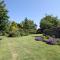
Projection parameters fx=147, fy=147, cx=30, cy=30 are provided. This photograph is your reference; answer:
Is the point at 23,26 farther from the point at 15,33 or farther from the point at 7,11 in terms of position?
the point at 7,11

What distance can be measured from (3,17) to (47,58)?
25413 millimetres

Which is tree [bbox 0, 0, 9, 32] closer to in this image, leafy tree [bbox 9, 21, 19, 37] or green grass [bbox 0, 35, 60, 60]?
leafy tree [bbox 9, 21, 19, 37]

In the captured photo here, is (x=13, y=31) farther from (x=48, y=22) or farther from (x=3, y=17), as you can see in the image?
(x=48, y=22)

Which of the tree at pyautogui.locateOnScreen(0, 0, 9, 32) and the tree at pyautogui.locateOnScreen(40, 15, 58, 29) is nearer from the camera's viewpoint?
the tree at pyautogui.locateOnScreen(0, 0, 9, 32)

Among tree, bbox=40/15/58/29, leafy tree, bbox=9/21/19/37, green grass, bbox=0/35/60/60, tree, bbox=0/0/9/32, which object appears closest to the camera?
green grass, bbox=0/35/60/60

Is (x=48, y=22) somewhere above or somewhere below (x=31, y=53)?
above

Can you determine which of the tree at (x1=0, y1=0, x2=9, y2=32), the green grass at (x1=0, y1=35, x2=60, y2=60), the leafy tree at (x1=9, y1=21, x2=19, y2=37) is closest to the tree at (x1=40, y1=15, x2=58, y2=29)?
the leafy tree at (x1=9, y1=21, x2=19, y2=37)

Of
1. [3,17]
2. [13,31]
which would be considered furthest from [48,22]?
[3,17]

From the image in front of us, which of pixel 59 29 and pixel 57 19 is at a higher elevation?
pixel 57 19

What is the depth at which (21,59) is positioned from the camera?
456 inches

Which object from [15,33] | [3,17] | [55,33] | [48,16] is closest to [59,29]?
[55,33]

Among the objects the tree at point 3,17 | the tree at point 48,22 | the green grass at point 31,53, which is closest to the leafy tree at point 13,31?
the tree at point 3,17

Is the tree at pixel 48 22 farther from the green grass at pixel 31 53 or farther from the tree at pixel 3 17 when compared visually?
the green grass at pixel 31 53

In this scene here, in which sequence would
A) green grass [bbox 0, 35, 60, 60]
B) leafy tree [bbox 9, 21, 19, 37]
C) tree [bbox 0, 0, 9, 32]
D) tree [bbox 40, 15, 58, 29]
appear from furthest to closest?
tree [bbox 40, 15, 58, 29] < leafy tree [bbox 9, 21, 19, 37] < tree [bbox 0, 0, 9, 32] < green grass [bbox 0, 35, 60, 60]
